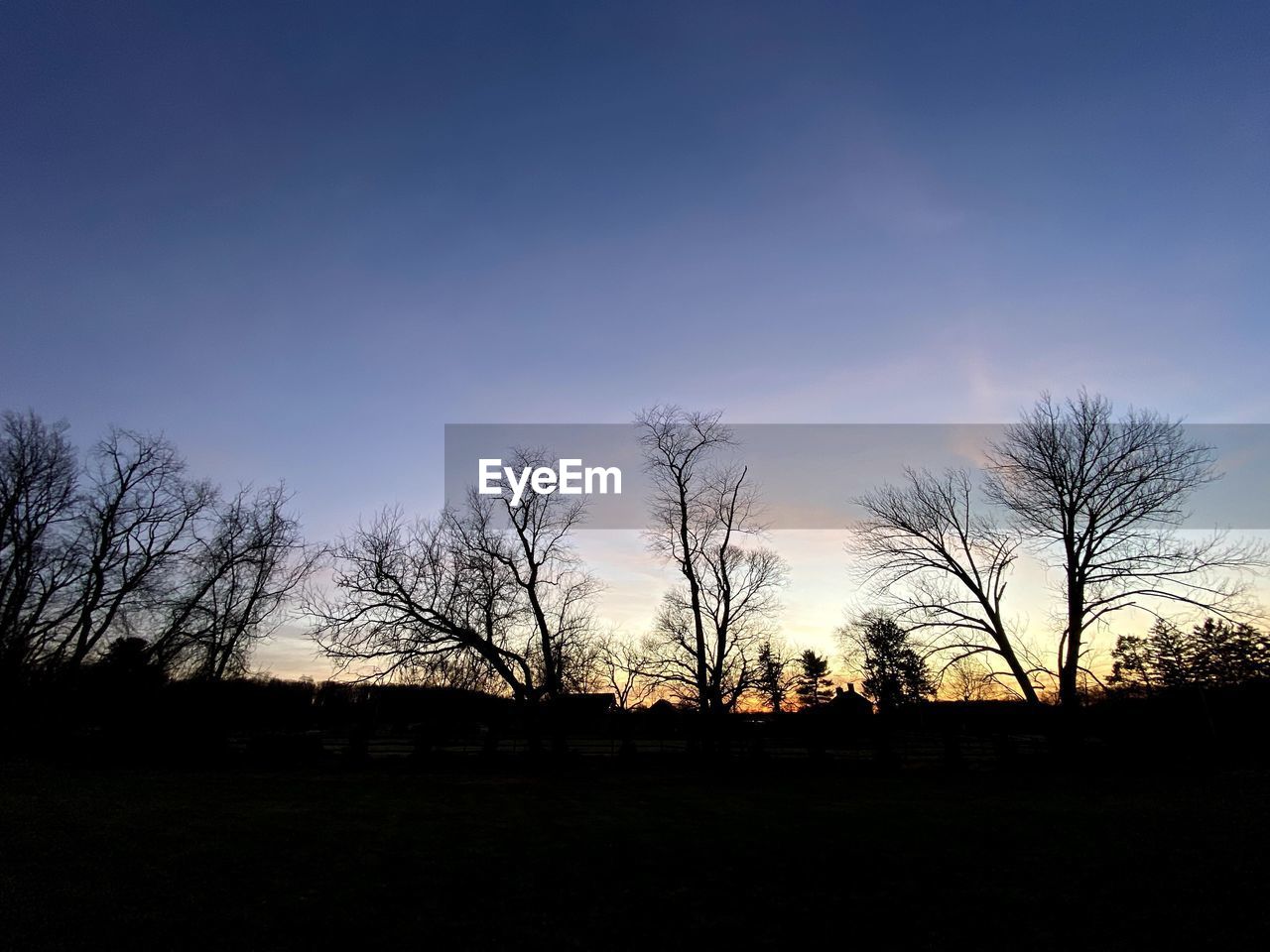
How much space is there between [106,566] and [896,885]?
33.0 m

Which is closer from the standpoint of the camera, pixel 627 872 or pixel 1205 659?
pixel 627 872

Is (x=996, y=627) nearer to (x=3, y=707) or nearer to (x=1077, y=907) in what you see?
(x=1077, y=907)

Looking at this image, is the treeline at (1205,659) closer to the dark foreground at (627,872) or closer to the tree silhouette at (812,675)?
the dark foreground at (627,872)

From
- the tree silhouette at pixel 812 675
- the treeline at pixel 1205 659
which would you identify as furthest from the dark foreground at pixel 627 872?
the tree silhouette at pixel 812 675

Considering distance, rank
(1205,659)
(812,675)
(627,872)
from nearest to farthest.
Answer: (627,872)
(1205,659)
(812,675)

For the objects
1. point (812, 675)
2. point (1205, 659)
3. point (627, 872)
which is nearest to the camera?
point (627, 872)

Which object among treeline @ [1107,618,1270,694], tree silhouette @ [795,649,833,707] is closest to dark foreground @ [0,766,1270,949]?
treeline @ [1107,618,1270,694]

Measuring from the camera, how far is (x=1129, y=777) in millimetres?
20609

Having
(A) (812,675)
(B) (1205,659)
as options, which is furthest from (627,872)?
(A) (812,675)

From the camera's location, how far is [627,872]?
8.84m

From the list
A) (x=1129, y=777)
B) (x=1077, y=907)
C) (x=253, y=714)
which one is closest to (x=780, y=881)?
(x=1077, y=907)

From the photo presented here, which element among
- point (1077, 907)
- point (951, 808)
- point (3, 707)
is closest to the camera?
point (1077, 907)

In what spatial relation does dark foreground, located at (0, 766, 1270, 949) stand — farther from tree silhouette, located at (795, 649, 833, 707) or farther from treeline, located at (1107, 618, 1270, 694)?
tree silhouette, located at (795, 649, 833, 707)

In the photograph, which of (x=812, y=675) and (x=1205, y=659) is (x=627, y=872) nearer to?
(x=1205, y=659)
